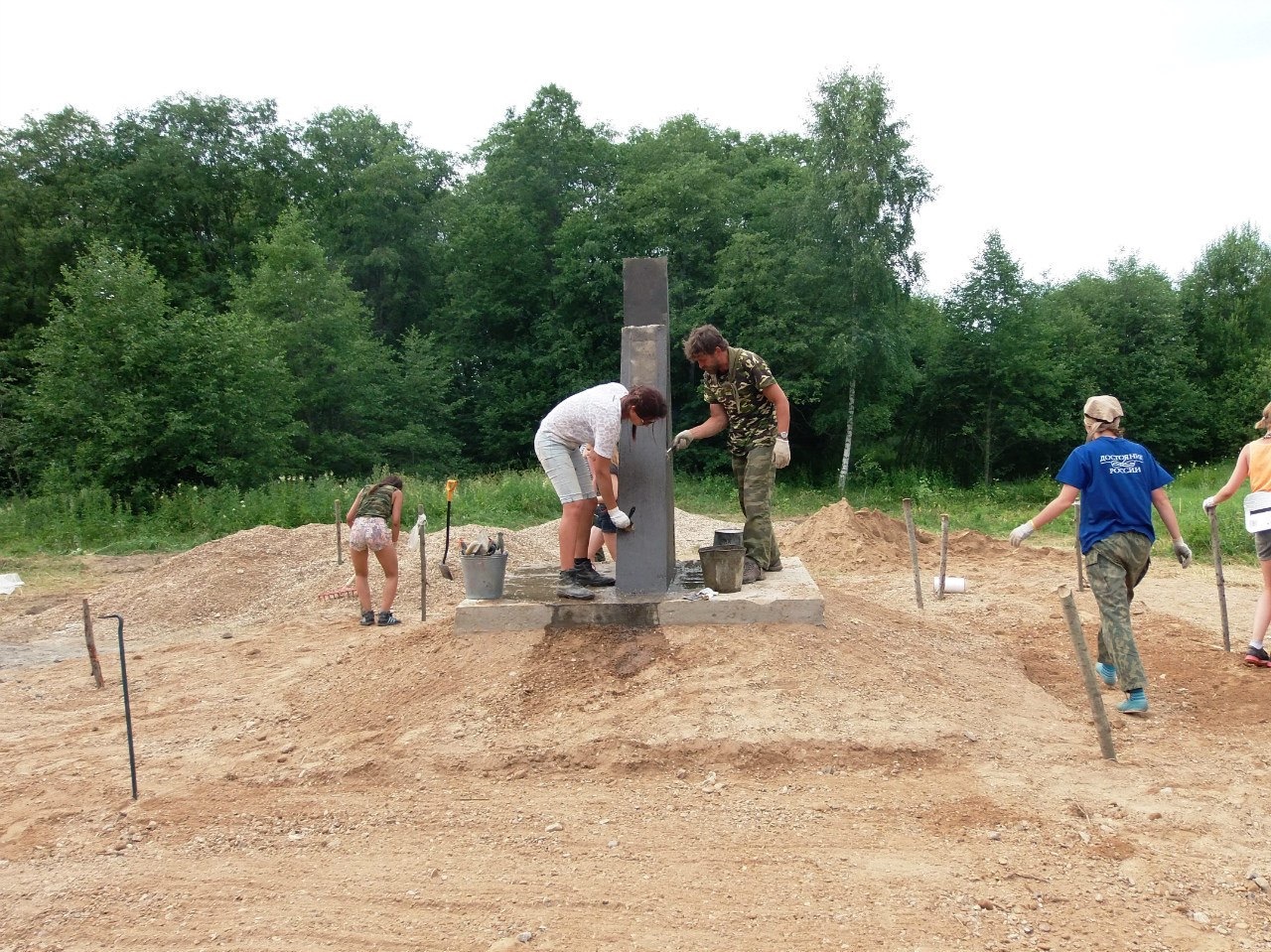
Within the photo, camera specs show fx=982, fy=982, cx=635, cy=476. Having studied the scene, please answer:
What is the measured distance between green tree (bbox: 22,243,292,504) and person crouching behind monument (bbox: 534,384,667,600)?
1480 cm

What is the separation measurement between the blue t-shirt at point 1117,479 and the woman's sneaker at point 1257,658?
5.97ft

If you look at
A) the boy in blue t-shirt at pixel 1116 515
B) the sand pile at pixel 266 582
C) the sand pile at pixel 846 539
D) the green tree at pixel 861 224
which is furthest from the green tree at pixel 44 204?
the boy in blue t-shirt at pixel 1116 515

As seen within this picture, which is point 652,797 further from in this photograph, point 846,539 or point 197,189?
point 197,189

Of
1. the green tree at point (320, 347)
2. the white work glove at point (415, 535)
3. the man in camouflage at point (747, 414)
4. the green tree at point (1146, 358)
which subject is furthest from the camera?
the green tree at point (1146, 358)

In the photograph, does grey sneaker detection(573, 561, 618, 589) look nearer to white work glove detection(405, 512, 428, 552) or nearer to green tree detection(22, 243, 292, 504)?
white work glove detection(405, 512, 428, 552)

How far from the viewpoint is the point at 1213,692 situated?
5.95 meters

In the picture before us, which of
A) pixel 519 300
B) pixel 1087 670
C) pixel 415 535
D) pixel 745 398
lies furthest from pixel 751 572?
pixel 519 300

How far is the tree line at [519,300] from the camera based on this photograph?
→ 21422mm

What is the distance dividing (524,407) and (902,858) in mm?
28165

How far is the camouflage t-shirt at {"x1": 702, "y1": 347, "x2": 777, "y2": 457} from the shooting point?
6242mm

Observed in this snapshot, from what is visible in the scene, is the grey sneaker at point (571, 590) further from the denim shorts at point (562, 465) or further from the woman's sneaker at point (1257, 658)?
the woman's sneaker at point (1257, 658)

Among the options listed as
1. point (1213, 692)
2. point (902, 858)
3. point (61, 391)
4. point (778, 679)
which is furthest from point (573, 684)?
point (61, 391)

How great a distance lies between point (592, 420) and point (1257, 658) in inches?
181

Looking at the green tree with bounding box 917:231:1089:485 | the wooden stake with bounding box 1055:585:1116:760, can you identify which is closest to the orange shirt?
the wooden stake with bounding box 1055:585:1116:760
